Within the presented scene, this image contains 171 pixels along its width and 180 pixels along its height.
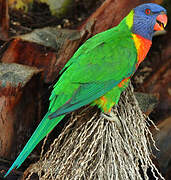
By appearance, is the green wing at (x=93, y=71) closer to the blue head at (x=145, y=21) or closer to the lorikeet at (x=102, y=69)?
the lorikeet at (x=102, y=69)

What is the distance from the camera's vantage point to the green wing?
189 centimetres

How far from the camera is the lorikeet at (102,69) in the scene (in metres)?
1.87

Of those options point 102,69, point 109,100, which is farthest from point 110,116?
point 102,69

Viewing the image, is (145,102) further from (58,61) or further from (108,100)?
(58,61)

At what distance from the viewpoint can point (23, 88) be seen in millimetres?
1972

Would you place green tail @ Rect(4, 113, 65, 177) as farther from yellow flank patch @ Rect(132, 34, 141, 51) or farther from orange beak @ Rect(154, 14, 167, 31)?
orange beak @ Rect(154, 14, 167, 31)

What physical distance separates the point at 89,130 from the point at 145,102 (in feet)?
1.70

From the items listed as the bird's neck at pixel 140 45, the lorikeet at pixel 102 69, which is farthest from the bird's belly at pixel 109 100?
the bird's neck at pixel 140 45

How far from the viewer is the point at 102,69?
1.95 metres

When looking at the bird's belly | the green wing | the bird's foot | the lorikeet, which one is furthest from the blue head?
the bird's foot

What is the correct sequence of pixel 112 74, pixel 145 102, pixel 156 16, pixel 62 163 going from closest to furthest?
pixel 62 163 → pixel 112 74 → pixel 156 16 → pixel 145 102

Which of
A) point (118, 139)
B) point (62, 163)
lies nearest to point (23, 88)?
point (62, 163)

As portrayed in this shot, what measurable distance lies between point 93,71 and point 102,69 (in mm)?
60

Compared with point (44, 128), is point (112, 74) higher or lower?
higher
